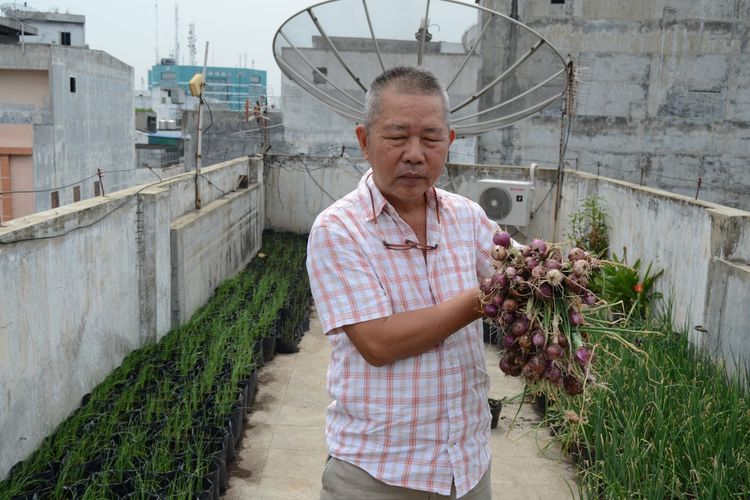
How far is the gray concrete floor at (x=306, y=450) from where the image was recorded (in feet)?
14.5

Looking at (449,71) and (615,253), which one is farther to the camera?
(449,71)

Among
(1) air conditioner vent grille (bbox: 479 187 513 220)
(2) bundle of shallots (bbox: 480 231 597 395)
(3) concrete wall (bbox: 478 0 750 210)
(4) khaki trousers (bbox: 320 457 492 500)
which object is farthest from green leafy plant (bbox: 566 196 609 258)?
(4) khaki trousers (bbox: 320 457 492 500)

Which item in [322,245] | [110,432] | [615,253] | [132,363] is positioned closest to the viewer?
[322,245]

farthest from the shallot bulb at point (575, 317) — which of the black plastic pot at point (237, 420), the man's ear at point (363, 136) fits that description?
the black plastic pot at point (237, 420)

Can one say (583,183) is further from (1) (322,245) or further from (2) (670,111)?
(1) (322,245)

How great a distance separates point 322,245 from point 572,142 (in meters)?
13.4

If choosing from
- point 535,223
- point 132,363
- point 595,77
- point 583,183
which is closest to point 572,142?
point 595,77

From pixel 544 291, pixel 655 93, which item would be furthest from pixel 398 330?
pixel 655 93

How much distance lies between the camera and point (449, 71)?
13977 mm

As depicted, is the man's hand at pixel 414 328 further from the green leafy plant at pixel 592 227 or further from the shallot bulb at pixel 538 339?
the green leafy plant at pixel 592 227

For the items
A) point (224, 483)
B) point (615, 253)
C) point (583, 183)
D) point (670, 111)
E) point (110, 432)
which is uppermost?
point (670, 111)

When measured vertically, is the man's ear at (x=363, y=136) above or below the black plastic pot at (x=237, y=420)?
above

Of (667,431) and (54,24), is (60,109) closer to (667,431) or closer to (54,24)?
(54,24)

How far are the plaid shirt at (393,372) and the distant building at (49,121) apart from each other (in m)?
15.7
